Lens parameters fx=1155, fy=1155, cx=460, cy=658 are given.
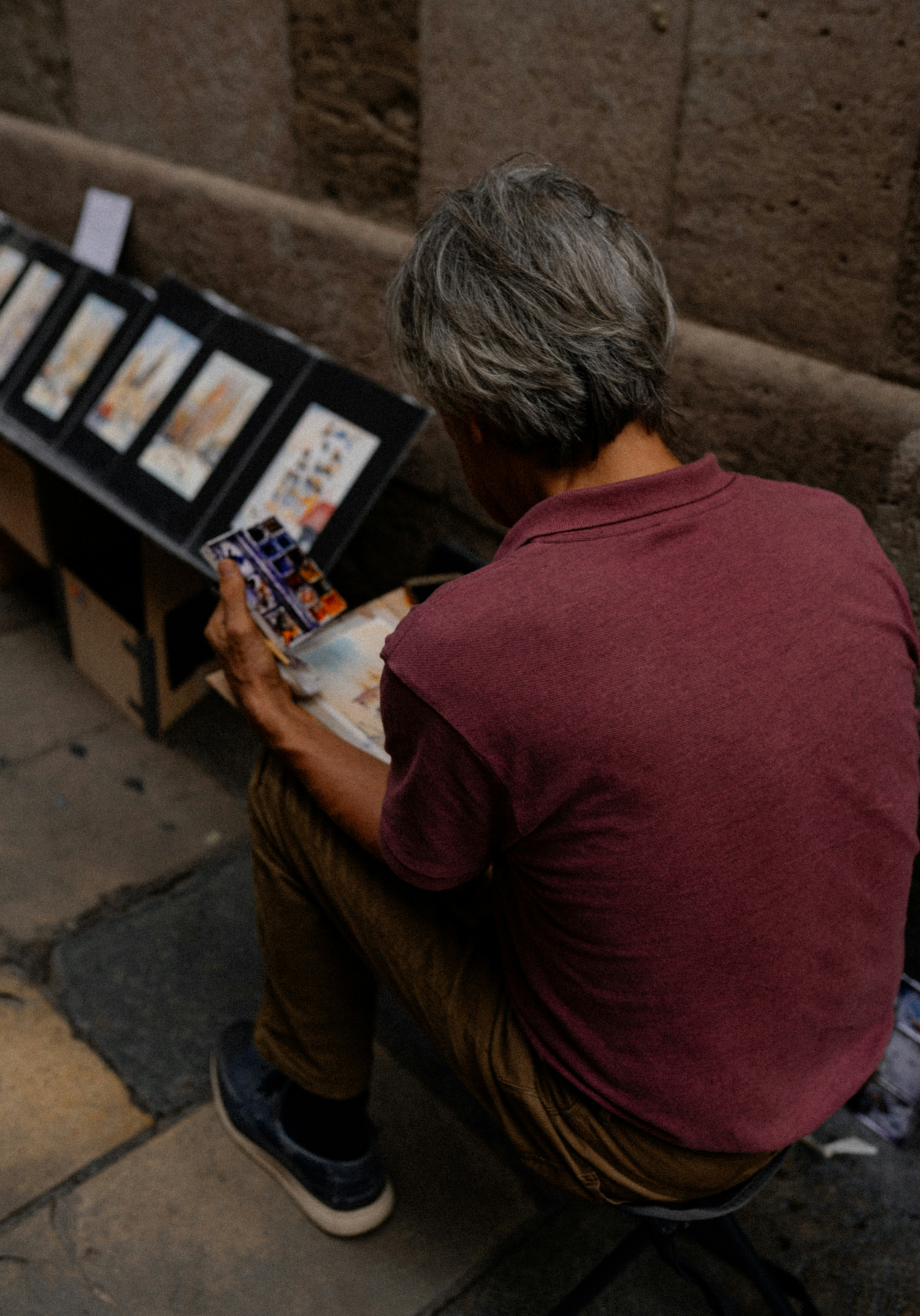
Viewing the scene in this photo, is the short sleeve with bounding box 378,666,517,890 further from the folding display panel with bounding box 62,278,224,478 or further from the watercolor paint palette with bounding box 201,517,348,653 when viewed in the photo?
the folding display panel with bounding box 62,278,224,478

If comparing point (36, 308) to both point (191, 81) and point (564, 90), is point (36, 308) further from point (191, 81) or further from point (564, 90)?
point (564, 90)

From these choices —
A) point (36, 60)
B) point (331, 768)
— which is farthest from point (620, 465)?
point (36, 60)

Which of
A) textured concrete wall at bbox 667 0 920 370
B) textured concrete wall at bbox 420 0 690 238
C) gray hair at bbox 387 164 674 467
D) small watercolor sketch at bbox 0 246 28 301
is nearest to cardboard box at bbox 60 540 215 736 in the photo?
small watercolor sketch at bbox 0 246 28 301

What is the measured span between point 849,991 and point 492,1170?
3.09 ft

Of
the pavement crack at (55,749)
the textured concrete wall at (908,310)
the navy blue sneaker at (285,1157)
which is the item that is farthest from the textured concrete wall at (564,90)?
the navy blue sneaker at (285,1157)

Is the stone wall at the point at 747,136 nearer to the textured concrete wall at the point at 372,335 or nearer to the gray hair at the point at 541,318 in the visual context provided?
the textured concrete wall at the point at 372,335

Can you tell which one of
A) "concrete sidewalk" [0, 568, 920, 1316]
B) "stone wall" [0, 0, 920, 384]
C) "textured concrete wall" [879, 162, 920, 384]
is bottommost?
"concrete sidewalk" [0, 568, 920, 1316]

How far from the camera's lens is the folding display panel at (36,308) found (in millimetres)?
2998

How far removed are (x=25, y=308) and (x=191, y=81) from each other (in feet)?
2.48

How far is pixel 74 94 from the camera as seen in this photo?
3.51 m

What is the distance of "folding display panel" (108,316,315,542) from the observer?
99.3 inches

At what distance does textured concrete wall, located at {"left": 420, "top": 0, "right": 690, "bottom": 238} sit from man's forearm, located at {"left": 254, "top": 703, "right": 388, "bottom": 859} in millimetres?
1237

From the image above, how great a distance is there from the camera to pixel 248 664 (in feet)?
5.43

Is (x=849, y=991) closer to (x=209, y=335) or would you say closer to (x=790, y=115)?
(x=790, y=115)
